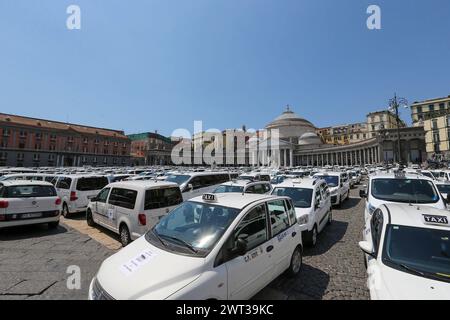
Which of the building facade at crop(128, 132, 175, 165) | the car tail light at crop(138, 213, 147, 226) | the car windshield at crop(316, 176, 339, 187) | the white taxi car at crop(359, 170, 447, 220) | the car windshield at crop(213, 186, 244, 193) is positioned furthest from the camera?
the building facade at crop(128, 132, 175, 165)

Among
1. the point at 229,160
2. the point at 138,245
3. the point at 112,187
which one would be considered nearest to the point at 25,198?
the point at 112,187

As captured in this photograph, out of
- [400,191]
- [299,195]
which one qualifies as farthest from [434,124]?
[299,195]

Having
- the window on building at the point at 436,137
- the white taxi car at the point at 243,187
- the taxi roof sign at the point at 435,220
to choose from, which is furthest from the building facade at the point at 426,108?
the taxi roof sign at the point at 435,220

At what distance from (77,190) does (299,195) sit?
30.2 feet

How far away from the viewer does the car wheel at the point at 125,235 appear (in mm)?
6277

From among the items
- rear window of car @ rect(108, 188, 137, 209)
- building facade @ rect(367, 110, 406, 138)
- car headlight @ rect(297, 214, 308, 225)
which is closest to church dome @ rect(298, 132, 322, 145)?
building facade @ rect(367, 110, 406, 138)

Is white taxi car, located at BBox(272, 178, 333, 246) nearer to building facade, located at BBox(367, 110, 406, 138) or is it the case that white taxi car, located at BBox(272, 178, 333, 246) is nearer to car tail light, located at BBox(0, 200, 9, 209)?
car tail light, located at BBox(0, 200, 9, 209)

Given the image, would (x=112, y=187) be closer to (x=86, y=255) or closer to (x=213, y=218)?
(x=86, y=255)

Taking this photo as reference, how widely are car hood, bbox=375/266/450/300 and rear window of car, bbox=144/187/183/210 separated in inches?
213

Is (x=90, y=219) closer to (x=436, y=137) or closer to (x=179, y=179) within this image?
(x=179, y=179)

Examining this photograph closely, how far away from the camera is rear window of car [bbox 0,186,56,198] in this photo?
729cm

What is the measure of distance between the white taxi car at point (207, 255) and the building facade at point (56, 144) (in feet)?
247

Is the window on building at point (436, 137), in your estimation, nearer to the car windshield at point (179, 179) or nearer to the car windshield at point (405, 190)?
the car windshield at point (405, 190)

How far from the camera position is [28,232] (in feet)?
25.0
